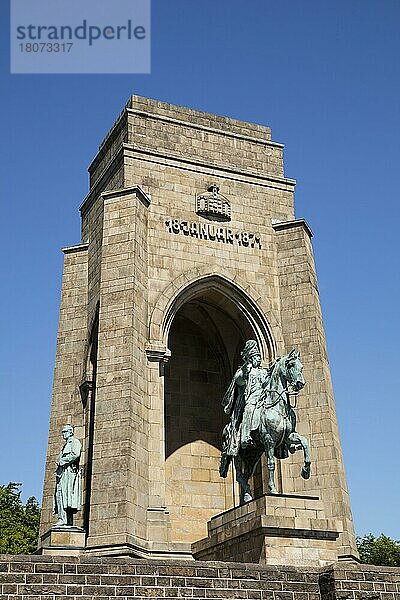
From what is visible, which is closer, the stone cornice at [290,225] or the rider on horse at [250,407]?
the rider on horse at [250,407]

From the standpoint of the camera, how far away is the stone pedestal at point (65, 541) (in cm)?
1666

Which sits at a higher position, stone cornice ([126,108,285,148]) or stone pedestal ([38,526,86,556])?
stone cornice ([126,108,285,148])

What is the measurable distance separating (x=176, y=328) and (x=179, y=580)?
40.5ft

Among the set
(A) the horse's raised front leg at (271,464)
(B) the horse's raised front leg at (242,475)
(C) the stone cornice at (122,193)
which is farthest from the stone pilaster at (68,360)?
(A) the horse's raised front leg at (271,464)

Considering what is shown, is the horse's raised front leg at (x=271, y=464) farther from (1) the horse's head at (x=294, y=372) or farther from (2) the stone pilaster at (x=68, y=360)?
(2) the stone pilaster at (x=68, y=360)

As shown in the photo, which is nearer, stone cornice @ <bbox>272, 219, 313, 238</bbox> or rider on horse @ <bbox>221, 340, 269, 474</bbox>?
rider on horse @ <bbox>221, 340, 269, 474</bbox>

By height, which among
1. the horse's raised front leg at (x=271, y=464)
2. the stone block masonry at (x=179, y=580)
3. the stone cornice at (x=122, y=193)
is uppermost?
the stone cornice at (x=122, y=193)

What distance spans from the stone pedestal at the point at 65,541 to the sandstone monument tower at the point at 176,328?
29 mm

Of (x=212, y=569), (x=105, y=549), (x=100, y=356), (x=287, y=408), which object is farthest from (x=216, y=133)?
(x=212, y=569)

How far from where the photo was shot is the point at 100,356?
60.3 ft

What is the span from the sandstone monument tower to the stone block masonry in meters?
3.46

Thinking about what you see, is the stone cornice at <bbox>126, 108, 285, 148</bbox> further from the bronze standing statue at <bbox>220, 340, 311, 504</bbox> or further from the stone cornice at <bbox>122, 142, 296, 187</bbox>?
the bronze standing statue at <bbox>220, 340, 311, 504</bbox>

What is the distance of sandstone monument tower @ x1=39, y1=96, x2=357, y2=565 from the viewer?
57.2ft

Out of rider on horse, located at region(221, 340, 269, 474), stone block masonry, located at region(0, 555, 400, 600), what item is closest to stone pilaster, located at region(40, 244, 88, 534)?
rider on horse, located at region(221, 340, 269, 474)
